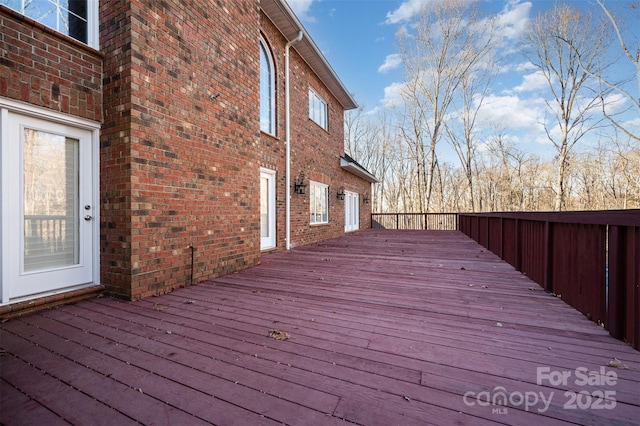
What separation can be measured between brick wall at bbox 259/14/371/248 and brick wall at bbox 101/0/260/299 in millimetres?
1921

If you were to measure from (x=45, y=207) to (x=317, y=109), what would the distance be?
25.6ft

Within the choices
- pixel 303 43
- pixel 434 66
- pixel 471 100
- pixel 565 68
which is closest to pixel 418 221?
pixel 471 100

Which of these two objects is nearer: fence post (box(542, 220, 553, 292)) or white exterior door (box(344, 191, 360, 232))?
fence post (box(542, 220, 553, 292))

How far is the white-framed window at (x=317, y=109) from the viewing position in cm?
878

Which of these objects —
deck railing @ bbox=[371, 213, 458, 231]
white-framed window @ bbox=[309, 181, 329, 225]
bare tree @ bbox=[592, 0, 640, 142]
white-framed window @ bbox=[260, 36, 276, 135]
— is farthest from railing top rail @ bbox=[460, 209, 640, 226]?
deck railing @ bbox=[371, 213, 458, 231]

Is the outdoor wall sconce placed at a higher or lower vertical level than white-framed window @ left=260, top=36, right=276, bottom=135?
lower

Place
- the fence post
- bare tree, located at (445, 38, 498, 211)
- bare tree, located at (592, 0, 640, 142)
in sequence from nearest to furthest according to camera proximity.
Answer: the fence post
bare tree, located at (592, 0, 640, 142)
bare tree, located at (445, 38, 498, 211)

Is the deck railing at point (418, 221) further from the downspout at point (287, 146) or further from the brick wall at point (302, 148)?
the downspout at point (287, 146)

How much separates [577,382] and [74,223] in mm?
4384

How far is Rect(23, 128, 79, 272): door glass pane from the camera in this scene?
2.70 meters

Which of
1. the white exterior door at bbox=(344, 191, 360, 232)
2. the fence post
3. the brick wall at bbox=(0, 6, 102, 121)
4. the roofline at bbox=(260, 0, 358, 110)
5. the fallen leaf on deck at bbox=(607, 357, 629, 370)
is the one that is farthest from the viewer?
the white exterior door at bbox=(344, 191, 360, 232)

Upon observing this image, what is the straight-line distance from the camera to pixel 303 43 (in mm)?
7227

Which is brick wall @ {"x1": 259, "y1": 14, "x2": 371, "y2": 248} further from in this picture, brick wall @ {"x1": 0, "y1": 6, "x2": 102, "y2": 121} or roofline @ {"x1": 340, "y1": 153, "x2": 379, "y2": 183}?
brick wall @ {"x1": 0, "y1": 6, "x2": 102, "y2": 121}

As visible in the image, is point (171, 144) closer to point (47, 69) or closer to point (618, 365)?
point (47, 69)
